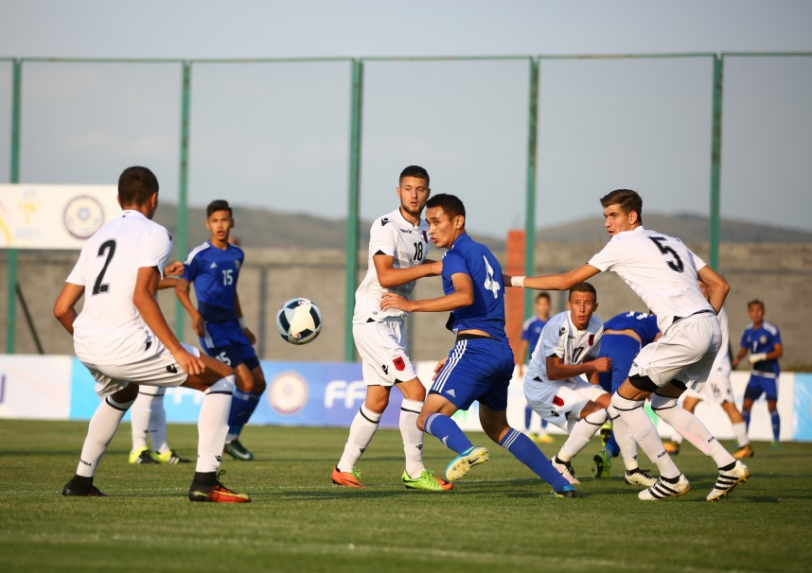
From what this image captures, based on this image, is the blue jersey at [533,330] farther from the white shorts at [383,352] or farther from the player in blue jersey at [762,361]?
the white shorts at [383,352]

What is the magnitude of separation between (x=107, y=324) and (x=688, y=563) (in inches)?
144

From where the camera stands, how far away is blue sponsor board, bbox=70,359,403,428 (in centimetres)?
2038

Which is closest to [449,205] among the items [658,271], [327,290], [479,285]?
[479,285]

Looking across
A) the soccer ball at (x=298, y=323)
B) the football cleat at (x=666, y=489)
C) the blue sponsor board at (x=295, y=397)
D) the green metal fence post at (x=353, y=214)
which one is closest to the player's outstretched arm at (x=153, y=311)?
the soccer ball at (x=298, y=323)

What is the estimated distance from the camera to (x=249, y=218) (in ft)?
122

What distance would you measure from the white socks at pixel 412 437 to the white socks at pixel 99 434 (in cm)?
231

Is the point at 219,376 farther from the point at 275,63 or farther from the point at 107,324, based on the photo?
the point at 275,63

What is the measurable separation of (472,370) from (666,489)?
179 centimetres

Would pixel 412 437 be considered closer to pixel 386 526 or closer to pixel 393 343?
pixel 393 343

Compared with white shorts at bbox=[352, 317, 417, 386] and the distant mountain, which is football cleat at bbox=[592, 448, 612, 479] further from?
the distant mountain

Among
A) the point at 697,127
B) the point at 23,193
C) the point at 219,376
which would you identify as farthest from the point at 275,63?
the point at 219,376

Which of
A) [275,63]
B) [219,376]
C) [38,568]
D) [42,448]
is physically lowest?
[42,448]

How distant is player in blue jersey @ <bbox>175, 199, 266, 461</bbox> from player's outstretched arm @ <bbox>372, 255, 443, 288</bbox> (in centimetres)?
336

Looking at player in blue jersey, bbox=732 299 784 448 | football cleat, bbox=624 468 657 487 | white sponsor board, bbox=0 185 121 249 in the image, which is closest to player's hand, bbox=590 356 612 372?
football cleat, bbox=624 468 657 487
